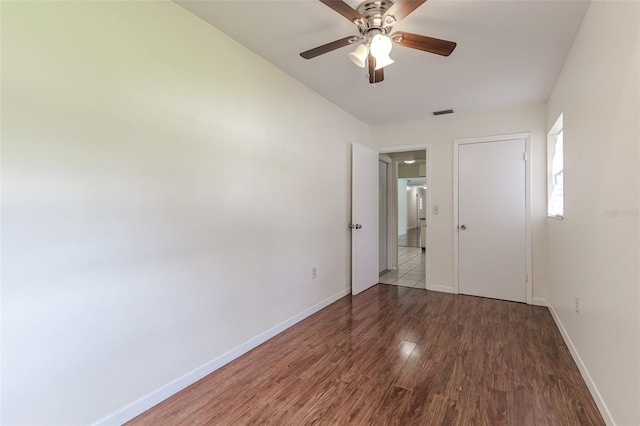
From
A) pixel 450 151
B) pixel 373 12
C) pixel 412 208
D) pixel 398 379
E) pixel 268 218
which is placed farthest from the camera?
pixel 412 208

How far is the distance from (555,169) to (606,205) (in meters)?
1.97

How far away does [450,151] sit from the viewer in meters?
4.09

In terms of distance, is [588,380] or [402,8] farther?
[588,380]

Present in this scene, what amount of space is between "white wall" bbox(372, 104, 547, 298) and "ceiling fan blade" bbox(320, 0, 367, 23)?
2.76 metres

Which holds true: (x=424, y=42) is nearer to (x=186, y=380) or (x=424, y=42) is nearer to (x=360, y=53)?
(x=360, y=53)

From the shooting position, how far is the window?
3040 mm

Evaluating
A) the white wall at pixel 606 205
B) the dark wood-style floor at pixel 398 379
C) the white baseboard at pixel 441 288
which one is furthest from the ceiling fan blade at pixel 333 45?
the white baseboard at pixel 441 288

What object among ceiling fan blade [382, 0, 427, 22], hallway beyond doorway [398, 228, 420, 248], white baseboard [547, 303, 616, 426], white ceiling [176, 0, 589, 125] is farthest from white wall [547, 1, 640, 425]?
hallway beyond doorway [398, 228, 420, 248]

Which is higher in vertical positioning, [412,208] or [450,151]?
[450,151]

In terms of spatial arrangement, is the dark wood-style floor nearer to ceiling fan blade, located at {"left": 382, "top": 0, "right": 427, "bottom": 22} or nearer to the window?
the window

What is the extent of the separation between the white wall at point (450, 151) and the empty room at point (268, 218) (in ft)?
0.21

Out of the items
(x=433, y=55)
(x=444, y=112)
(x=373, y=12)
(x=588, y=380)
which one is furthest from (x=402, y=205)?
(x=373, y=12)

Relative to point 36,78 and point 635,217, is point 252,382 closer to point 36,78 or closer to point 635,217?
point 36,78

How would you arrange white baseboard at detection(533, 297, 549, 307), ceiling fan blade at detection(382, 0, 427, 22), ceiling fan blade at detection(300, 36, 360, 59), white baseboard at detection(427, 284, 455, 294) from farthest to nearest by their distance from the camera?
1. white baseboard at detection(427, 284, 455, 294)
2. white baseboard at detection(533, 297, 549, 307)
3. ceiling fan blade at detection(300, 36, 360, 59)
4. ceiling fan blade at detection(382, 0, 427, 22)
